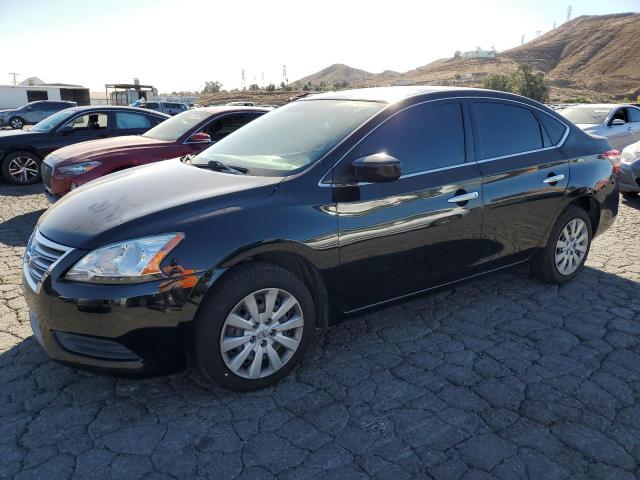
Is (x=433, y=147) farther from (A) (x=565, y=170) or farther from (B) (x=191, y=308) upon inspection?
(B) (x=191, y=308)

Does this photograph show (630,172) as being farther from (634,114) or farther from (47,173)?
(47,173)

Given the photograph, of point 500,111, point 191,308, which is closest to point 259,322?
point 191,308

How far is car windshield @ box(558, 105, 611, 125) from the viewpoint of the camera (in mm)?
12227

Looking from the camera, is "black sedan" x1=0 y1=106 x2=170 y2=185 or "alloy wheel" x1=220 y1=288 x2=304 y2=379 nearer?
"alloy wheel" x1=220 y1=288 x2=304 y2=379

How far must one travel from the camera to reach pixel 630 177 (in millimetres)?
8109

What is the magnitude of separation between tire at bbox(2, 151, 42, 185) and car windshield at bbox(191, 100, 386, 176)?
6.94 meters

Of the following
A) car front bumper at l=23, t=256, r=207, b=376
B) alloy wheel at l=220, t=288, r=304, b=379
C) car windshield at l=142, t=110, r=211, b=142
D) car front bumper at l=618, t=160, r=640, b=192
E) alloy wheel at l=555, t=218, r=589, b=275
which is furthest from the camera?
car front bumper at l=618, t=160, r=640, b=192

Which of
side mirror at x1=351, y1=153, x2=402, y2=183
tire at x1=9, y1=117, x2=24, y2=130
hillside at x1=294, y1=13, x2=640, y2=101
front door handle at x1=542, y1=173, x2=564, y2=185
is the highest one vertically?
hillside at x1=294, y1=13, x2=640, y2=101

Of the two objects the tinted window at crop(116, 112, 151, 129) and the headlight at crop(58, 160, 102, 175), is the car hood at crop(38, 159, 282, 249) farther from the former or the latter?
the tinted window at crop(116, 112, 151, 129)

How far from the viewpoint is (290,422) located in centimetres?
271

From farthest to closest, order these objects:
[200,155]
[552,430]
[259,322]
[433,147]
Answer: [200,155] → [433,147] → [259,322] → [552,430]

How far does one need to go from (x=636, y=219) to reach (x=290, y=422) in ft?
21.7

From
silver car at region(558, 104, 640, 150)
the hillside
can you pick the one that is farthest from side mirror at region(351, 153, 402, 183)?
the hillside

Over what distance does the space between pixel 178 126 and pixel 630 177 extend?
709 centimetres
